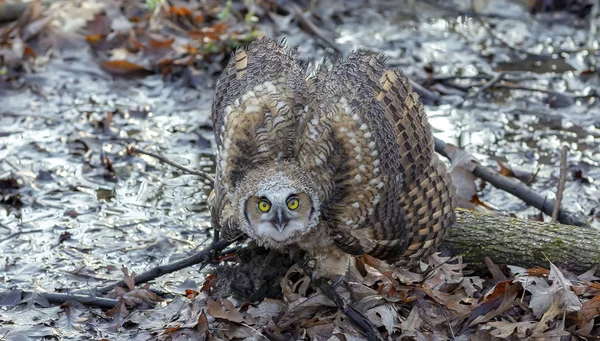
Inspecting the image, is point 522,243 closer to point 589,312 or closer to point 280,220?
point 589,312

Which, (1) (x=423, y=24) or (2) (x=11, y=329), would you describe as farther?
(1) (x=423, y=24)

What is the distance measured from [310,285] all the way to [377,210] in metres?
0.64

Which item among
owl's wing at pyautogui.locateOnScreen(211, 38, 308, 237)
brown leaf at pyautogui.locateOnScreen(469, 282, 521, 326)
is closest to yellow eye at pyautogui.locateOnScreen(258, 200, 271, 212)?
owl's wing at pyautogui.locateOnScreen(211, 38, 308, 237)

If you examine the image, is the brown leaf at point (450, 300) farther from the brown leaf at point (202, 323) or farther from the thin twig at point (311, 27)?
the thin twig at point (311, 27)

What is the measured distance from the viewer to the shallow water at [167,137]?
586cm

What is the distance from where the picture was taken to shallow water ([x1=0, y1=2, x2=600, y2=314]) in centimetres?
586

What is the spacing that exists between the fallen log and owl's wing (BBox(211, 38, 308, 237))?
49.8 inches

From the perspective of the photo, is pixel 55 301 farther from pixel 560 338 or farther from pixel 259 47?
pixel 560 338

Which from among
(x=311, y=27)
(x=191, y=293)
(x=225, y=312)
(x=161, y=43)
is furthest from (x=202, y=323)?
(x=311, y=27)

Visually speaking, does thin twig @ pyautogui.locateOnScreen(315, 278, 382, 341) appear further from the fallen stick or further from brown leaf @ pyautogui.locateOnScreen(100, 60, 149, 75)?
brown leaf @ pyautogui.locateOnScreen(100, 60, 149, 75)

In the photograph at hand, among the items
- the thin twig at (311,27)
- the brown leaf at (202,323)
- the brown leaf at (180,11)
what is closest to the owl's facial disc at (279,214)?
the brown leaf at (202,323)

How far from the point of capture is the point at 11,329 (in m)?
4.83

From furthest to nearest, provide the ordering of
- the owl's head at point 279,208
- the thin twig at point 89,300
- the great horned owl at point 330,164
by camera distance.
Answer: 1. the thin twig at point 89,300
2. the great horned owl at point 330,164
3. the owl's head at point 279,208

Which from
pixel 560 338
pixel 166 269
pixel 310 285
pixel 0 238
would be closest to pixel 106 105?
pixel 0 238
